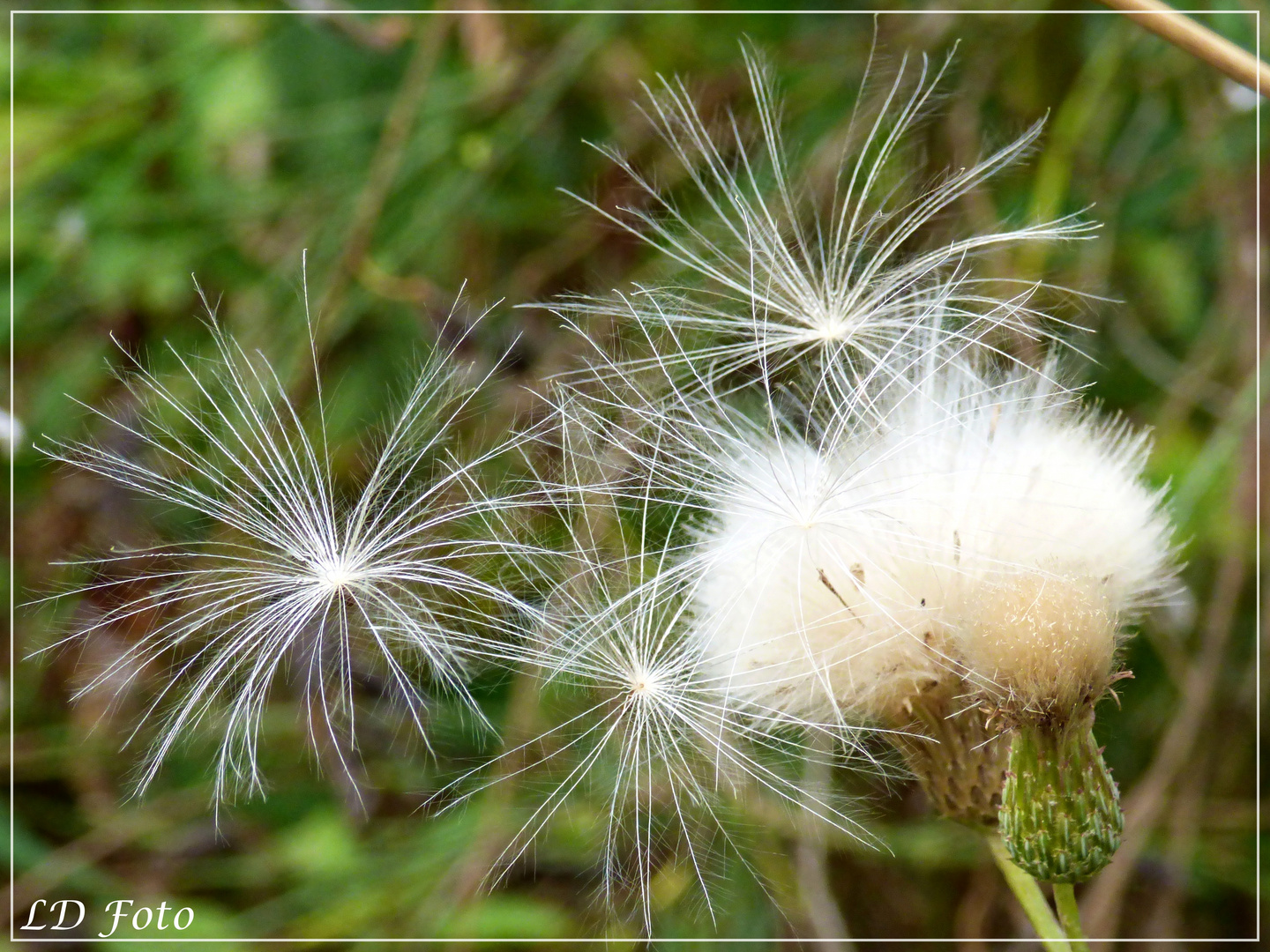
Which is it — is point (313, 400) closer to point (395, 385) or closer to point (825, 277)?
point (395, 385)

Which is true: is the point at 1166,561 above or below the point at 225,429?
below

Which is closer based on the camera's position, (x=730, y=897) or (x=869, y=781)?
(x=869, y=781)

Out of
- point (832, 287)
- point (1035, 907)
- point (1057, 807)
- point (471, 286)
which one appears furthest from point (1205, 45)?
point (471, 286)

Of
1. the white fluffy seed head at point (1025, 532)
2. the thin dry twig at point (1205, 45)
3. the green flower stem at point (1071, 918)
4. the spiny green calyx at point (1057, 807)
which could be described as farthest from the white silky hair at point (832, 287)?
the green flower stem at point (1071, 918)

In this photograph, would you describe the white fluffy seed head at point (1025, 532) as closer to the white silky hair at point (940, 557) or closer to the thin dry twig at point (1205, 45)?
the white silky hair at point (940, 557)

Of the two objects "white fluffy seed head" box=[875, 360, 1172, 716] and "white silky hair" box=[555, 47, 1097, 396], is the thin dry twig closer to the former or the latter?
"white silky hair" box=[555, 47, 1097, 396]

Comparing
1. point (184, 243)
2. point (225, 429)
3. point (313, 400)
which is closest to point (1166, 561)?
point (225, 429)
